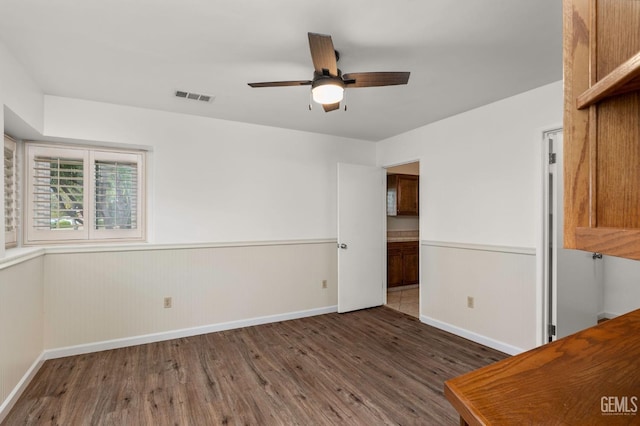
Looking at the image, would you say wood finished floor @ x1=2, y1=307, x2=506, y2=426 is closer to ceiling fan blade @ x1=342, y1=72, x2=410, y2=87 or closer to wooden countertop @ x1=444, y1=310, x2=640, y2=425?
wooden countertop @ x1=444, y1=310, x2=640, y2=425

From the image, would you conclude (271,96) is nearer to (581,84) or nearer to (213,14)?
(213,14)

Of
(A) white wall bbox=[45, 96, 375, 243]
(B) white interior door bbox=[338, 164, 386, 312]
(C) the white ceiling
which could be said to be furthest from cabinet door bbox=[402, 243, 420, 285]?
(C) the white ceiling

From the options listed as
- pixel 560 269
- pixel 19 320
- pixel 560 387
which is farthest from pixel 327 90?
pixel 19 320

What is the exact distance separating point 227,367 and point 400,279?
3.65 m

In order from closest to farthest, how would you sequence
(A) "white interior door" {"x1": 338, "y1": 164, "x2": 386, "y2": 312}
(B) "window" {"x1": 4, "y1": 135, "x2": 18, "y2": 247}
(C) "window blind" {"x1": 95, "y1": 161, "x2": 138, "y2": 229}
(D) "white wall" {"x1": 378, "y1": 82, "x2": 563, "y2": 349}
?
(B) "window" {"x1": 4, "y1": 135, "x2": 18, "y2": 247} < (D) "white wall" {"x1": 378, "y1": 82, "x2": 563, "y2": 349} < (C) "window blind" {"x1": 95, "y1": 161, "x2": 138, "y2": 229} < (A) "white interior door" {"x1": 338, "y1": 164, "x2": 386, "y2": 312}

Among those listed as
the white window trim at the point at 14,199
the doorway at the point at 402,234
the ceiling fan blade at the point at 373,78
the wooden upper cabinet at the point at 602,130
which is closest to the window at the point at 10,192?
the white window trim at the point at 14,199

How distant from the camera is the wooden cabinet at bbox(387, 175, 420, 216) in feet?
18.9

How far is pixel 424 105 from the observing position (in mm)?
3242

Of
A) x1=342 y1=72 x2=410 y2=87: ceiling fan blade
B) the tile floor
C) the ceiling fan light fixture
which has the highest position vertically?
x1=342 y1=72 x2=410 y2=87: ceiling fan blade

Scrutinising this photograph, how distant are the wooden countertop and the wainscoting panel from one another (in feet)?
7.31

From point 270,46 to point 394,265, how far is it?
436 cm

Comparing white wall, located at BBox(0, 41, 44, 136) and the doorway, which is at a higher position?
white wall, located at BBox(0, 41, 44, 136)

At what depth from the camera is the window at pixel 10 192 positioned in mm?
2727

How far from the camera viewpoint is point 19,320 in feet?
7.79
